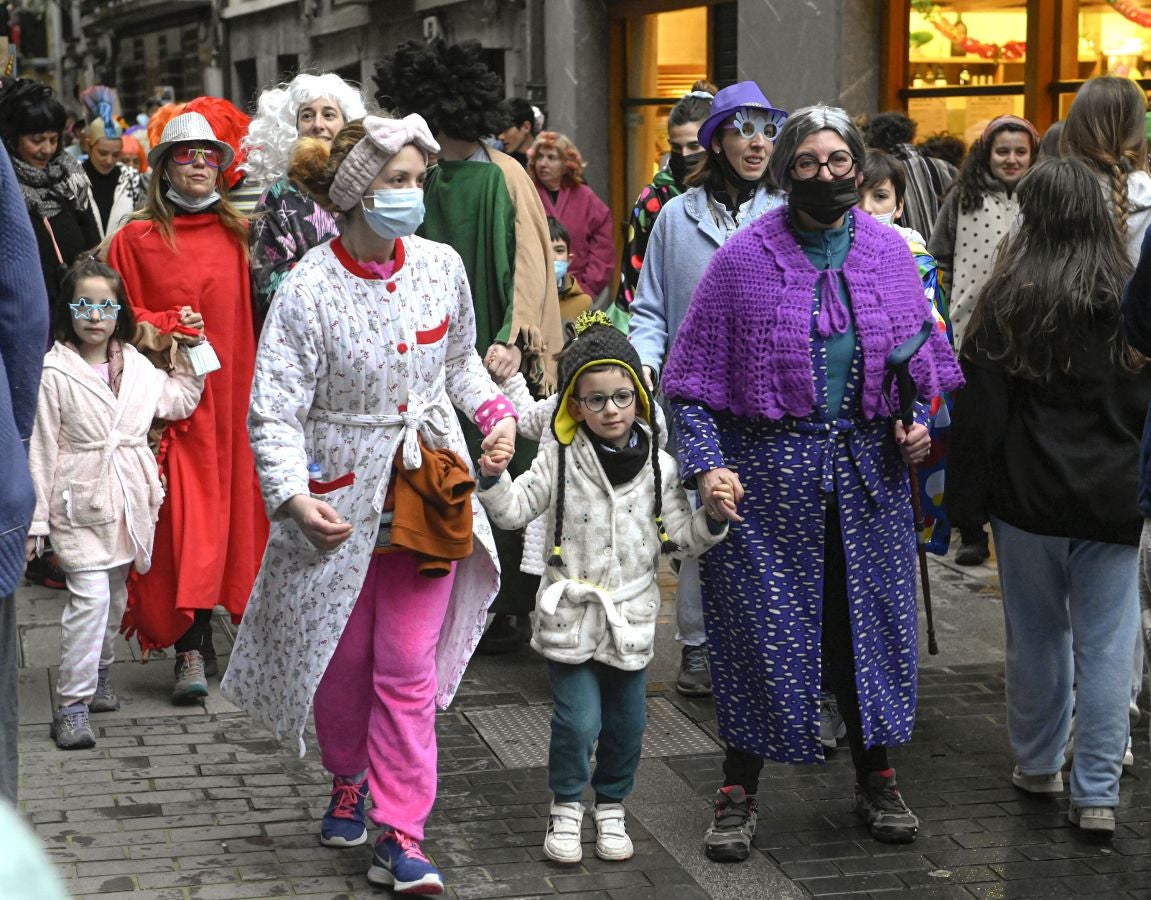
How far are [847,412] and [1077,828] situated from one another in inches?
56.1

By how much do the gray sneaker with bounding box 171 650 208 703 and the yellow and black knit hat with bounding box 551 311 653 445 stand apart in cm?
215

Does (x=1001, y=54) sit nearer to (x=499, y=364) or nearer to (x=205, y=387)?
(x=205, y=387)

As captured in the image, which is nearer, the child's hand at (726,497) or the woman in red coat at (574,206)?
the child's hand at (726,497)

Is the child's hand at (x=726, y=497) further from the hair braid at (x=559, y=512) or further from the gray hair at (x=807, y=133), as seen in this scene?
the gray hair at (x=807, y=133)

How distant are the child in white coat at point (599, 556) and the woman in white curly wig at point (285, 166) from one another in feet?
5.72

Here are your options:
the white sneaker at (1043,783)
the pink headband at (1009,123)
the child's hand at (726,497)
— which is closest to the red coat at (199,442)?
the child's hand at (726,497)

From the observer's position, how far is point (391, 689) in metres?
4.63

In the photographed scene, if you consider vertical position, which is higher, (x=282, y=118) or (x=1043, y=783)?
(x=282, y=118)

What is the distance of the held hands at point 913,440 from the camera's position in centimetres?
478

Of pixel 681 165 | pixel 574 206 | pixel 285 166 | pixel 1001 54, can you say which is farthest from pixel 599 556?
pixel 1001 54

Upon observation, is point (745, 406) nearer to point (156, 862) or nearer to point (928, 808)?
point (928, 808)

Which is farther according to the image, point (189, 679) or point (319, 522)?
point (189, 679)

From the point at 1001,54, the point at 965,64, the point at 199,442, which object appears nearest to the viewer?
the point at 199,442

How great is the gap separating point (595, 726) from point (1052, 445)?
1538mm
